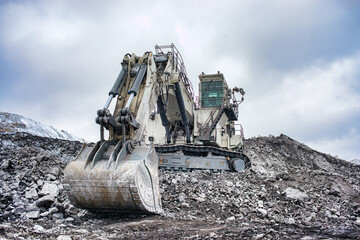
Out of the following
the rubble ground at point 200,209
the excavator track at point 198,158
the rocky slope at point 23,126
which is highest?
the rocky slope at point 23,126

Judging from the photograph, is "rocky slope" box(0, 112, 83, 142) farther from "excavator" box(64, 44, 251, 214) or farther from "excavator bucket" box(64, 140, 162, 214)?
"excavator bucket" box(64, 140, 162, 214)

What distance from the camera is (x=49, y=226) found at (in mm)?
4562

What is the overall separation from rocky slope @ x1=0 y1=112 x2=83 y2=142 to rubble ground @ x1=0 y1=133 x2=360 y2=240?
7.18 m

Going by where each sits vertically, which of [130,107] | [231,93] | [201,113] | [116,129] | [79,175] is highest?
[231,93]

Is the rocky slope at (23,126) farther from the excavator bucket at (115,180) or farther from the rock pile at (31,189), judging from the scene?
the excavator bucket at (115,180)

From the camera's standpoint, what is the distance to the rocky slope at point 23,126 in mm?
16873

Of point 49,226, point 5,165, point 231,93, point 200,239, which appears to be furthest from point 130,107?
point 231,93

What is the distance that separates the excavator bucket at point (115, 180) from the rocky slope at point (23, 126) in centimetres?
1286

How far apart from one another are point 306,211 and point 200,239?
355 centimetres

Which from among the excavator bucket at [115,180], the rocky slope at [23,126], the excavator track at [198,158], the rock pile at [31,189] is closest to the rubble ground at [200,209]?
the rock pile at [31,189]

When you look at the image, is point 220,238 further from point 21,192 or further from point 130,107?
point 21,192

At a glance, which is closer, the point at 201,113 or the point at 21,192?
the point at 21,192

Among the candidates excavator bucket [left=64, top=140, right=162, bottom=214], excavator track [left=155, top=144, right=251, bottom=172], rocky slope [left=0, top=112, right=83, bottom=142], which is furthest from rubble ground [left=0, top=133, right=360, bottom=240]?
rocky slope [left=0, top=112, right=83, bottom=142]

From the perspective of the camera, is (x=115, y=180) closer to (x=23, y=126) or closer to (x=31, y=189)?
(x=31, y=189)
